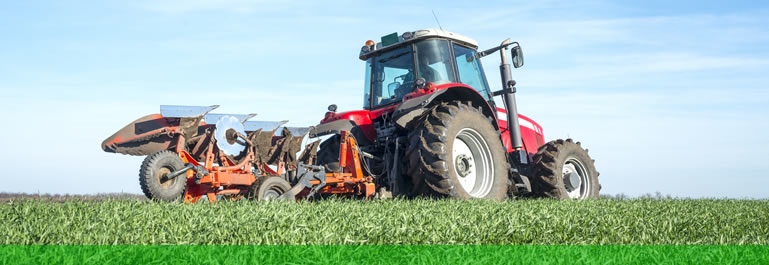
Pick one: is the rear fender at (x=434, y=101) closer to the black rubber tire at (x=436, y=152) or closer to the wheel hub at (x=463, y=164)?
the black rubber tire at (x=436, y=152)

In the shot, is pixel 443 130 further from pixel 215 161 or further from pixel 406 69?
pixel 215 161

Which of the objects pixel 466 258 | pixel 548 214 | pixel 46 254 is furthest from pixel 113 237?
pixel 548 214

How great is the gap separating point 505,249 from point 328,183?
352 cm

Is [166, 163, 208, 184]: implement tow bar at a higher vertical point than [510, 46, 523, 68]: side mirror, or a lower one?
lower

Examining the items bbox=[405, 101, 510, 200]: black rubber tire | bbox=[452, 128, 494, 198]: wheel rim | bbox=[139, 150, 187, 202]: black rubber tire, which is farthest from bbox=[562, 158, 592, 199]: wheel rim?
bbox=[139, 150, 187, 202]: black rubber tire

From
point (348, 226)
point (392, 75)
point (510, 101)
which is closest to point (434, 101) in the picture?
point (392, 75)

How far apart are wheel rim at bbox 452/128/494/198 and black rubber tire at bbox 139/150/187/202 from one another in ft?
9.77

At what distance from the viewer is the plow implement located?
19.6ft

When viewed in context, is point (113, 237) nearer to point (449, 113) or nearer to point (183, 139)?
point (183, 139)

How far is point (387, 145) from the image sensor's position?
6.96 meters

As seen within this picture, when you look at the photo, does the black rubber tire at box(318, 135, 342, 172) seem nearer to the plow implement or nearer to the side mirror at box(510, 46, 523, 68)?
the plow implement

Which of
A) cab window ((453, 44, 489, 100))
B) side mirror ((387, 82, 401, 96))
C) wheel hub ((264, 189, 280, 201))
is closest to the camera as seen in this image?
wheel hub ((264, 189, 280, 201))

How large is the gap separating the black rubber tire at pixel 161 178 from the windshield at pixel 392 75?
2896 millimetres

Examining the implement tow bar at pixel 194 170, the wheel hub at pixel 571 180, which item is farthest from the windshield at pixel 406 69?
the implement tow bar at pixel 194 170
